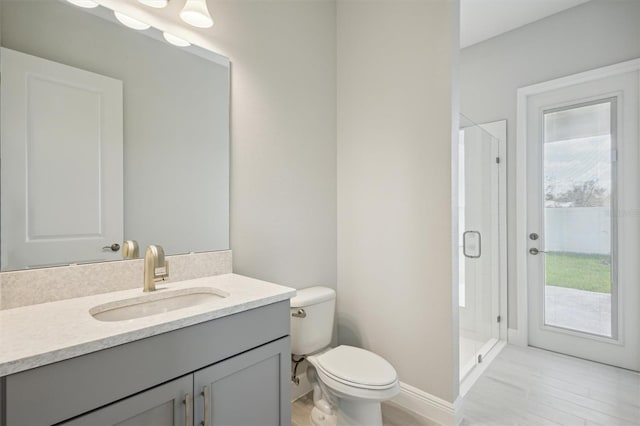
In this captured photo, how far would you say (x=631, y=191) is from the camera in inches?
92.2

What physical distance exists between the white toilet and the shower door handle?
3.79 feet

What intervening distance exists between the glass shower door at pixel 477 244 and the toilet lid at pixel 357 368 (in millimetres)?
888

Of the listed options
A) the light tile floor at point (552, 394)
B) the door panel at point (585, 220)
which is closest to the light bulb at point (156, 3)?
the light tile floor at point (552, 394)

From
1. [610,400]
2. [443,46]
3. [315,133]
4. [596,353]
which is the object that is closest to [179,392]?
[315,133]

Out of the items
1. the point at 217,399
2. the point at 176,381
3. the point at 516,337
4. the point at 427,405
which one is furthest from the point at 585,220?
the point at 176,381

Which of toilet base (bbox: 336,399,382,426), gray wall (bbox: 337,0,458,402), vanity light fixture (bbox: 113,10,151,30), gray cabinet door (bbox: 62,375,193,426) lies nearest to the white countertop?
gray cabinet door (bbox: 62,375,193,426)

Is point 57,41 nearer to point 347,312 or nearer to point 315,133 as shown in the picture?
point 315,133

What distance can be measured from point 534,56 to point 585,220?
59.4 inches

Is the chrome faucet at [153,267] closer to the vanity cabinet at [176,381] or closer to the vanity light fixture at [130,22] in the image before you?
the vanity cabinet at [176,381]

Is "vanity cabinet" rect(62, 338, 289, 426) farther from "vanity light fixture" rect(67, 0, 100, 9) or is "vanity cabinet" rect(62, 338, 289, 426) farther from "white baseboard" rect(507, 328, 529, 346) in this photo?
"white baseboard" rect(507, 328, 529, 346)

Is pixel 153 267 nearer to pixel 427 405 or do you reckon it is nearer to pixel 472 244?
pixel 427 405

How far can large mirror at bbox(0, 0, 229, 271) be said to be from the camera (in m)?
1.07

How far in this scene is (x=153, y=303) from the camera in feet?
4.07

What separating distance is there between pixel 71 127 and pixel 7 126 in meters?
0.17
